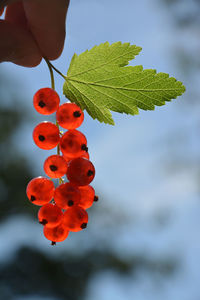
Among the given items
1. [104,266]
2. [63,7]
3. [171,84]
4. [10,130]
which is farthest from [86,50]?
[104,266]

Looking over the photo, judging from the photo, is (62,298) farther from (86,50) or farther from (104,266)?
(86,50)

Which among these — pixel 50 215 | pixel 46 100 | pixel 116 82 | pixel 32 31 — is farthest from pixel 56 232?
pixel 32 31

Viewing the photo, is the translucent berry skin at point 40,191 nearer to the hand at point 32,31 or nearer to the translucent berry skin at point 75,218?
the translucent berry skin at point 75,218

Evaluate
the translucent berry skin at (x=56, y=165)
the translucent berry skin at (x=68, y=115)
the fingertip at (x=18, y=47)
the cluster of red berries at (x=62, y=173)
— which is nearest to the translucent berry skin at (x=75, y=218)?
the cluster of red berries at (x=62, y=173)

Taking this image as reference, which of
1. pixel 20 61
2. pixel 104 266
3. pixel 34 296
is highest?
pixel 104 266

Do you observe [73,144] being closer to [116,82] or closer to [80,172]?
[80,172]

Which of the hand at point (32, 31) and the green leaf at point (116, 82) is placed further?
the green leaf at point (116, 82)
